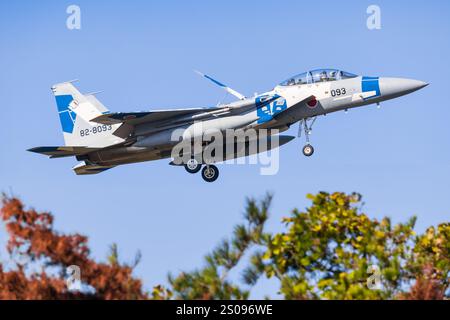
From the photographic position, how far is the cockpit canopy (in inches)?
1023

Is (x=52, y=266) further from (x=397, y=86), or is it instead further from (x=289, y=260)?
(x=397, y=86)

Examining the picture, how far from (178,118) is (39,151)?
449 centimetres

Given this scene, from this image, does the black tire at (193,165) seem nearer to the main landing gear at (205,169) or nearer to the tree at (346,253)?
the main landing gear at (205,169)

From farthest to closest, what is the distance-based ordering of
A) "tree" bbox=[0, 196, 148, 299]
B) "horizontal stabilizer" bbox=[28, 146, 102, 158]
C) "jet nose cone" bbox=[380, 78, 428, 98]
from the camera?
"horizontal stabilizer" bbox=[28, 146, 102, 158]
"jet nose cone" bbox=[380, 78, 428, 98]
"tree" bbox=[0, 196, 148, 299]

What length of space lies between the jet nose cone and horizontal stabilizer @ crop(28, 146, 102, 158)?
940 centimetres

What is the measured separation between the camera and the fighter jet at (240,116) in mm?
25500

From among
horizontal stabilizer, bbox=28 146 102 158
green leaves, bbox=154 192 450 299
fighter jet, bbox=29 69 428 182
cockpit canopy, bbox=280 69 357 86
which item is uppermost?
cockpit canopy, bbox=280 69 357 86

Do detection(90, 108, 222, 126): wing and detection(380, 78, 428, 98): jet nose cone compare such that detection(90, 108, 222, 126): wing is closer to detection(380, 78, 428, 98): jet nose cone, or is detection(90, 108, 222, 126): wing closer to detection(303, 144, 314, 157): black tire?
detection(303, 144, 314, 157): black tire

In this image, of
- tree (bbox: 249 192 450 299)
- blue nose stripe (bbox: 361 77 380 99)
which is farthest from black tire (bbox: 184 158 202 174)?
tree (bbox: 249 192 450 299)

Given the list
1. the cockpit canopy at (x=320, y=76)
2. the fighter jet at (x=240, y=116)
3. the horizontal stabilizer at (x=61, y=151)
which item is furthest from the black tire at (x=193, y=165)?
the cockpit canopy at (x=320, y=76)

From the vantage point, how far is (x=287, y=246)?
14.2 meters

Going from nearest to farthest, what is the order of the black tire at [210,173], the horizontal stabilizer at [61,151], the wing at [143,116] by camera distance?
the wing at [143,116] → the horizontal stabilizer at [61,151] → the black tire at [210,173]

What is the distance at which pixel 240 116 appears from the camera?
83.4 ft
